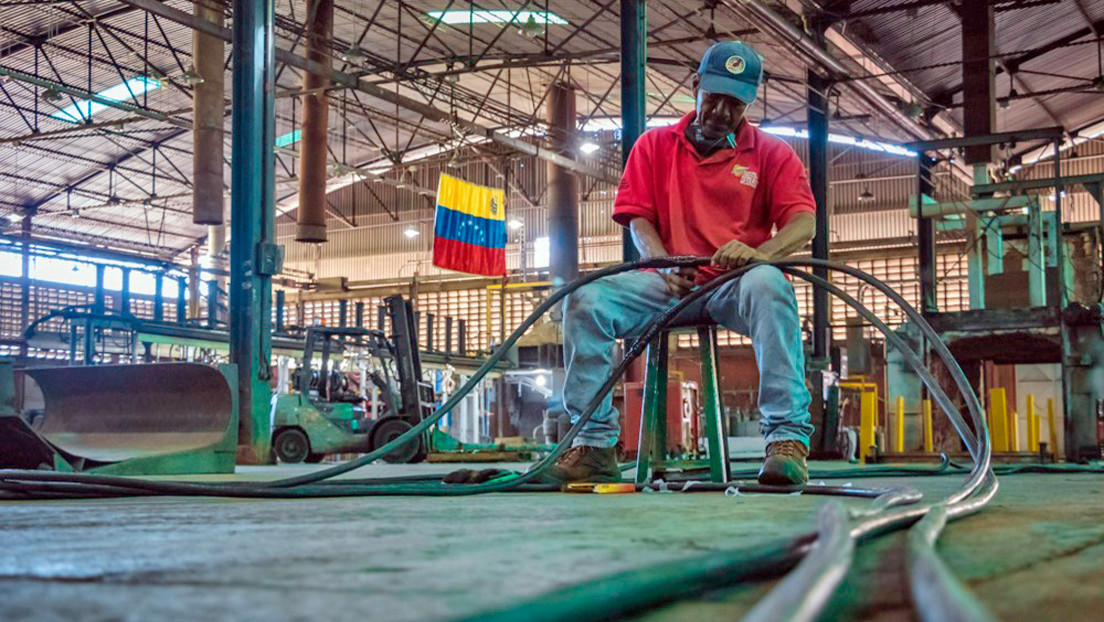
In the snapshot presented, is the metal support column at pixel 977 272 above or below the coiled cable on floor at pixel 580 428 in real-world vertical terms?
above

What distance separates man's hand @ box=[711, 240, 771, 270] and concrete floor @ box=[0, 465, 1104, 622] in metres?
1.14

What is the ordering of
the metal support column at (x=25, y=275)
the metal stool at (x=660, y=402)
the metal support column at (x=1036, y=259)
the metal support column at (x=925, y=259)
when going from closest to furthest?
the metal stool at (x=660, y=402)
the metal support column at (x=925, y=259)
the metal support column at (x=1036, y=259)
the metal support column at (x=25, y=275)

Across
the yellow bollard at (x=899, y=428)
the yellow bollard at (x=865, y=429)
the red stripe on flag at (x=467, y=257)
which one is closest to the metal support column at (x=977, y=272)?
the yellow bollard at (x=865, y=429)

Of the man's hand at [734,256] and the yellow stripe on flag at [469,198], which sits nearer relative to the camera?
the man's hand at [734,256]

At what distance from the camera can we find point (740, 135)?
12.6 feet

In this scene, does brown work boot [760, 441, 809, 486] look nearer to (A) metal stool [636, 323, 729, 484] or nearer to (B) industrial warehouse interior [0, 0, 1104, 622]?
(B) industrial warehouse interior [0, 0, 1104, 622]

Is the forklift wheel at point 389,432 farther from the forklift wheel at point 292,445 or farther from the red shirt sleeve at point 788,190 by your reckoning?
the red shirt sleeve at point 788,190

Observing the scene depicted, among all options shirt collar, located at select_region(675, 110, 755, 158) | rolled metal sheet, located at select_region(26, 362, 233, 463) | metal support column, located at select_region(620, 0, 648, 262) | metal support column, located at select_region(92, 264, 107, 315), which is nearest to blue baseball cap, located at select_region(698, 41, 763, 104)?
shirt collar, located at select_region(675, 110, 755, 158)

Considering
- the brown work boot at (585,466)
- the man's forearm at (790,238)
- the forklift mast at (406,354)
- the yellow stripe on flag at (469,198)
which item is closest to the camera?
the brown work boot at (585,466)

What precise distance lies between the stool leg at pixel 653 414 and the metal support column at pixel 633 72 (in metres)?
2.87

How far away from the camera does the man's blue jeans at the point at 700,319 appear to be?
3.36 m

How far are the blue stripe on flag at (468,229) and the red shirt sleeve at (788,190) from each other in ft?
48.5

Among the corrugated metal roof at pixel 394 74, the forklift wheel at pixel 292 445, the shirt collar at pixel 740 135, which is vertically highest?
the corrugated metal roof at pixel 394 74

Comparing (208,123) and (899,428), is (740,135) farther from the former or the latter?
(208,123)
